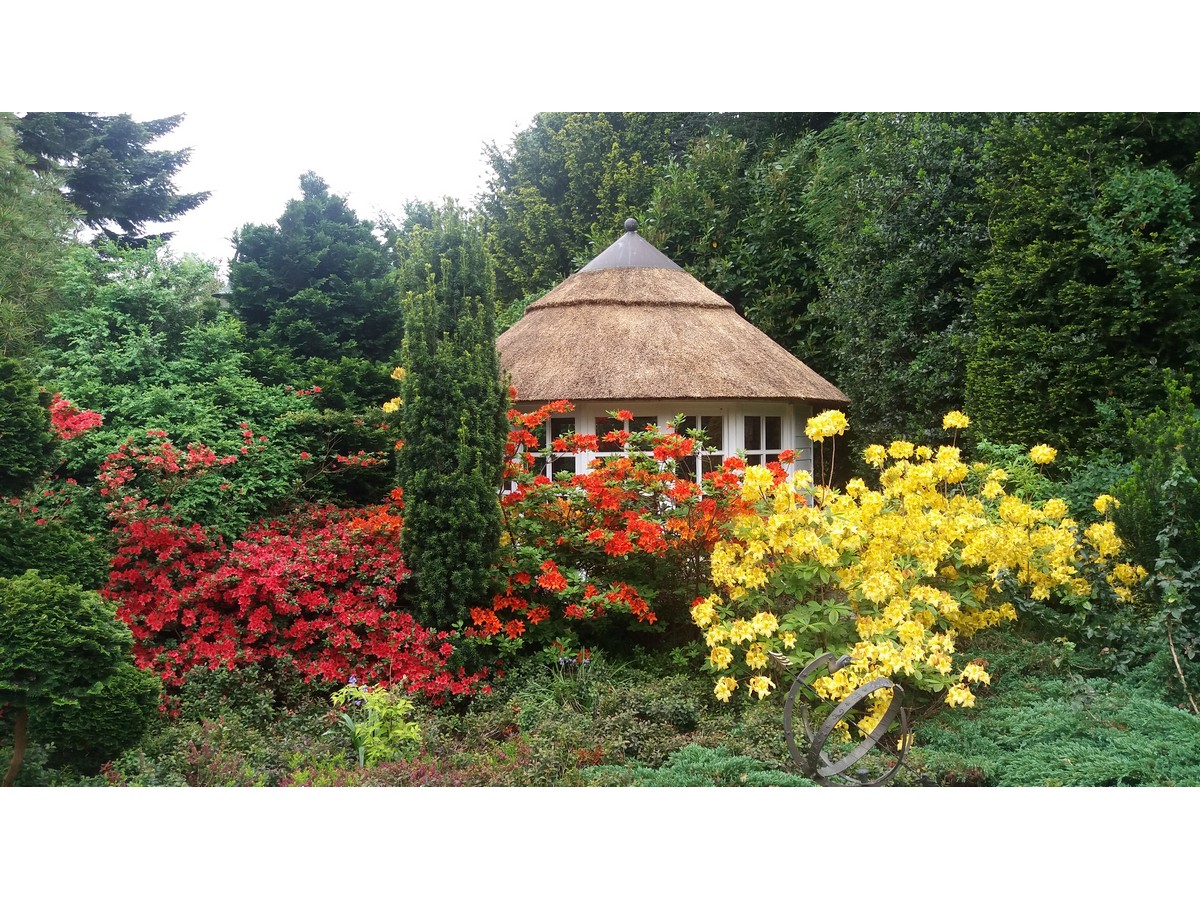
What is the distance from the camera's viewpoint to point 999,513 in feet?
19.3

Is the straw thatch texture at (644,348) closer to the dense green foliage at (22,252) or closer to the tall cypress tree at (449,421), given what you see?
the tall cypress tree at (449,421)

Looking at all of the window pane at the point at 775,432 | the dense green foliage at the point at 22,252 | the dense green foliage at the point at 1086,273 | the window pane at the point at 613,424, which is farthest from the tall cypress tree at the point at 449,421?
the window pane at the point at 775,432

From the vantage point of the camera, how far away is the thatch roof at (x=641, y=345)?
900 cm

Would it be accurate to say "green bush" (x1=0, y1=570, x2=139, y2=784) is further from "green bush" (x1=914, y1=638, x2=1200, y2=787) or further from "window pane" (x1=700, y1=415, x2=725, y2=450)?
"window pane" (x1=700, y1=415, x2=725, y2=450)

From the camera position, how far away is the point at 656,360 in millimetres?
9195

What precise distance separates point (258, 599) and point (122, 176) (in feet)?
24.2

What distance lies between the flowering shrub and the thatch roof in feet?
8.91

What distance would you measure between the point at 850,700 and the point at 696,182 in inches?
444

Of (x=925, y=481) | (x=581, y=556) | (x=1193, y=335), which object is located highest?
(x=1193, y=335)

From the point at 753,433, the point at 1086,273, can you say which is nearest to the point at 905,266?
the point at 1086,273

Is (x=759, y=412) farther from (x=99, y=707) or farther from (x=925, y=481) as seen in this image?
(x=99, y=707)

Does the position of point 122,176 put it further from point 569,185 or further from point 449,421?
point 569,185

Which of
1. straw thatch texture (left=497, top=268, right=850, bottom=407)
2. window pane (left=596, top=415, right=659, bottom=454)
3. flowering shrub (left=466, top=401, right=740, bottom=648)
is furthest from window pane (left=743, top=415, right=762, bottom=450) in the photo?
flowering shrub (left=466, top=401, right=740, bottom=648)

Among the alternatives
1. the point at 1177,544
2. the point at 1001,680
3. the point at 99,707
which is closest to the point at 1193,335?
the point at 1177,544
